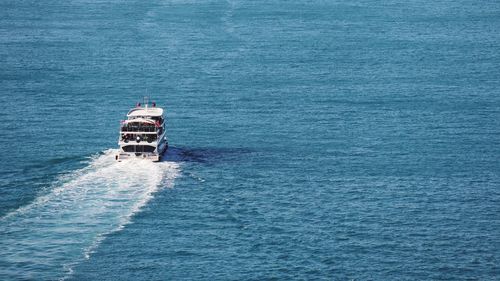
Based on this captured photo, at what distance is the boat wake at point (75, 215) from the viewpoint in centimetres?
11788

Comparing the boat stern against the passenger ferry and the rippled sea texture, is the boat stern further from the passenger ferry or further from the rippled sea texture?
the rippled sea texture

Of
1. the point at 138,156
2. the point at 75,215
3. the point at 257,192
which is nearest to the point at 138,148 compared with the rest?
the point at 138,156

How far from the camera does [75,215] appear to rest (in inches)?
5172

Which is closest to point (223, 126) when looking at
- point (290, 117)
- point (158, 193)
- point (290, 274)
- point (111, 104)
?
point (290, 117)

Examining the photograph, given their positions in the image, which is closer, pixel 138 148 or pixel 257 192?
pixel 257 192

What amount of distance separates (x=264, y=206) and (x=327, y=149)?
29.0 meters

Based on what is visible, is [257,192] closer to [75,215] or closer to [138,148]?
[138,148]

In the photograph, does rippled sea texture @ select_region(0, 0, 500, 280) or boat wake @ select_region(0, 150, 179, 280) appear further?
rippled sea texture @ select_region(0, 0, 500, 280)

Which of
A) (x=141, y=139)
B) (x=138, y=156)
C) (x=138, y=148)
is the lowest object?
(x=138, y=156)

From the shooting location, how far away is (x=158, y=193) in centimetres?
14138

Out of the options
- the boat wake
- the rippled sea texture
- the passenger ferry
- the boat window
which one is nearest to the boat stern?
the passenger ferry

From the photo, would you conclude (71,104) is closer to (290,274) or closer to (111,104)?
(111,104)

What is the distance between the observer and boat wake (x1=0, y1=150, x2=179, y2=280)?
118m

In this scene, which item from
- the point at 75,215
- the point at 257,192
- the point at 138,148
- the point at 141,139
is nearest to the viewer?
the point at 75,215
